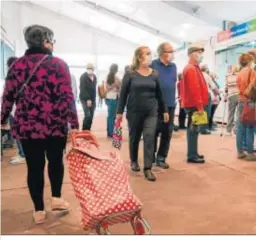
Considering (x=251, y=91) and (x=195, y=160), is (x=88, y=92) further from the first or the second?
(x=251, y=91)

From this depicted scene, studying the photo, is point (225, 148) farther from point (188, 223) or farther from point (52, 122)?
point (52, 122)

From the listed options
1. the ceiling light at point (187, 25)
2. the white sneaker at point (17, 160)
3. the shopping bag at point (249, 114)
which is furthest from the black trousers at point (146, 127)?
the ceiling light at point (187, 25)

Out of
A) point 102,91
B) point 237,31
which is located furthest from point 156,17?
point 102,91

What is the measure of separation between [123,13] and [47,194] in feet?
29.2

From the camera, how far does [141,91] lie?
125 inches

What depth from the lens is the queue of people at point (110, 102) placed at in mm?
2170

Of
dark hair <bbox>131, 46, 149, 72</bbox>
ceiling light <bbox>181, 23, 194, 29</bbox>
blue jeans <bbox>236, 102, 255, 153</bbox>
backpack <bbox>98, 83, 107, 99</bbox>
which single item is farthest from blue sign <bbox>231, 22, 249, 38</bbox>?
dark hair <bbox>131, 46, 149, 72</bbox>

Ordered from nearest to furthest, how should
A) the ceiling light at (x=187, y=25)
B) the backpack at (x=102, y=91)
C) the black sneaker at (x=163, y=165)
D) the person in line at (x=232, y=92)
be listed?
the black sneaker at (x=163, y=165) → the person in line at (x=232, y=92) → the backpack at (x=102, y=91) → the ceiling light at (x=187, y=25)

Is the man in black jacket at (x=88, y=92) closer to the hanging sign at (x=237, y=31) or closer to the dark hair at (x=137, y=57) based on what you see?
the dark hair at (x=137, y=57)

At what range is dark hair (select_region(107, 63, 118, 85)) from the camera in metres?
5.50

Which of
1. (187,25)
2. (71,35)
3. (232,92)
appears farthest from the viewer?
(71,35)

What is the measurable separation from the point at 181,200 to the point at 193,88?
131cm

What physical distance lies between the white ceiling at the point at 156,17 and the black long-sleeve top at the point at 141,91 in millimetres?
4412

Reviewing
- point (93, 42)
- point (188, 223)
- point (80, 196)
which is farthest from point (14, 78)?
point (93, 42)
